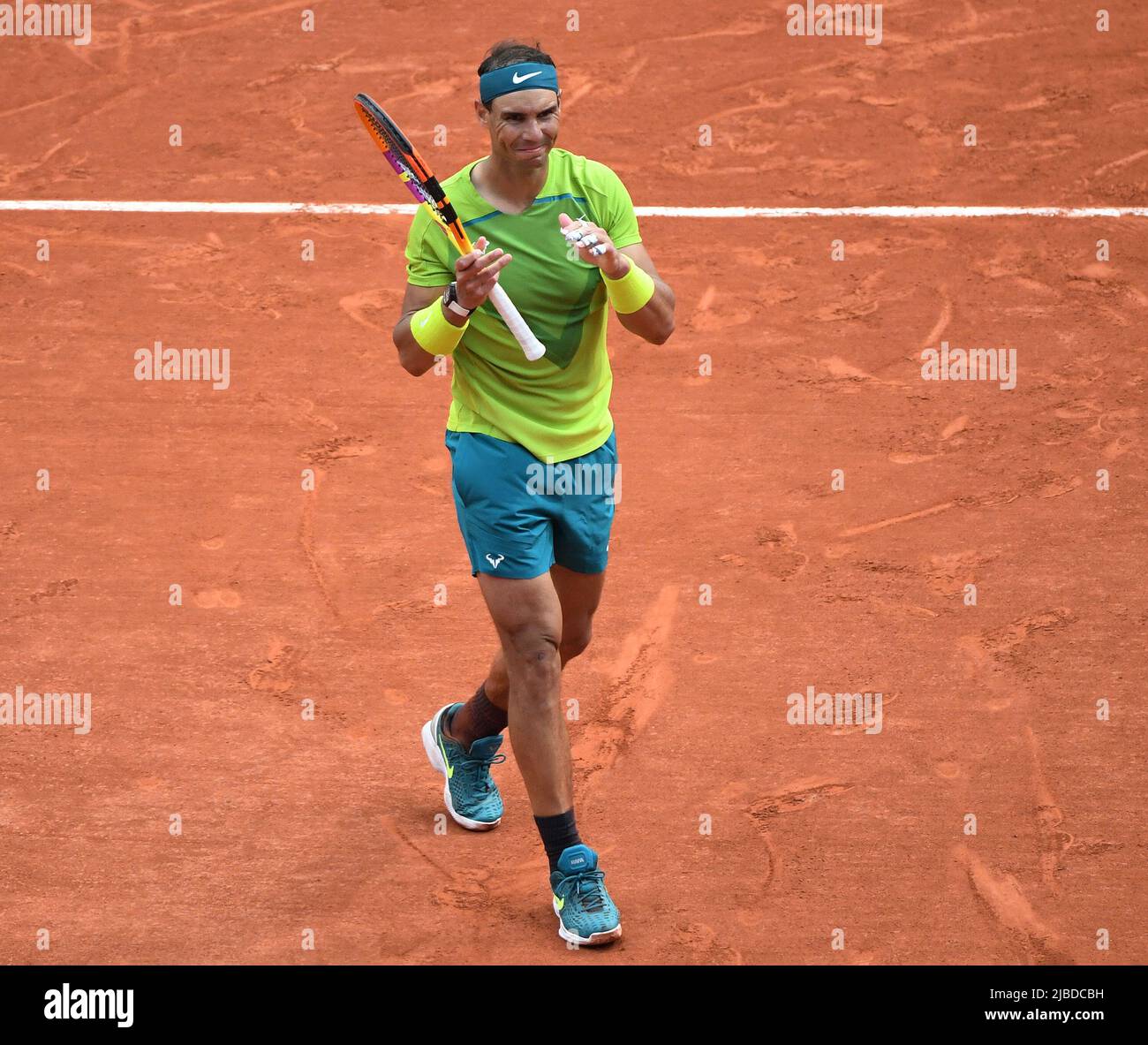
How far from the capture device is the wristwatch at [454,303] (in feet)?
15.0

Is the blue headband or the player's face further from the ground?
the blue headband

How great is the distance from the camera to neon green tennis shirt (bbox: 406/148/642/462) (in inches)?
190

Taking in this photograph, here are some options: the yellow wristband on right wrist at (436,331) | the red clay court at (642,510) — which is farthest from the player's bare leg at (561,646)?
the yellow wristband on right wrist at (436,331)

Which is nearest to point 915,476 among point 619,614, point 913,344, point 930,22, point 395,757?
point 913,344

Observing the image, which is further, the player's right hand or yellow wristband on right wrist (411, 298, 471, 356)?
yellow wristband on right wrist (411, 298, 471, 356)

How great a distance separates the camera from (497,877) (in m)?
5.36

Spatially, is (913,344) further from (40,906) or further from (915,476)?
(40,906)

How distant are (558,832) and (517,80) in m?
2.30

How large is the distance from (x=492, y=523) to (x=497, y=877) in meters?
1.32

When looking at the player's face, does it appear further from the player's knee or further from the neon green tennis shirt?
the player's knee

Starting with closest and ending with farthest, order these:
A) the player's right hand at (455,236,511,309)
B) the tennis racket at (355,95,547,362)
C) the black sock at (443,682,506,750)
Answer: the player's right hand at (455,236,511,309) < the tennis racket at (355,95,547,362) < the black sock at (443,682,506,750)

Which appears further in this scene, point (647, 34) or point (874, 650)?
point (647, 34)

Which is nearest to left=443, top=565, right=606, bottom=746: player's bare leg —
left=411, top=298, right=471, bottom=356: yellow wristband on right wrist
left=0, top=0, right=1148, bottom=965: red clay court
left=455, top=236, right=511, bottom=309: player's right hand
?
left=0, top=0, right=1148, bottom=965: red clay court

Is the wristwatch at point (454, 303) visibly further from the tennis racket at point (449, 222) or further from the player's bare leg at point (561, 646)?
the player's bare leg at point (561, 646)
